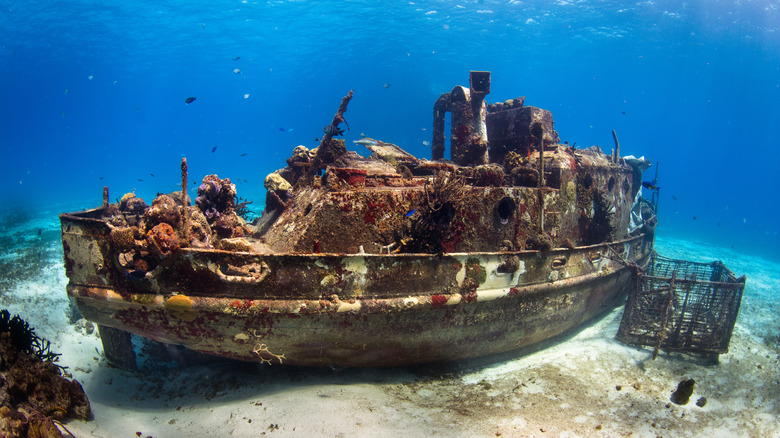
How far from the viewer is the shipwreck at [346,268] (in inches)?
151

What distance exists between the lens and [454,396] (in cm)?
438

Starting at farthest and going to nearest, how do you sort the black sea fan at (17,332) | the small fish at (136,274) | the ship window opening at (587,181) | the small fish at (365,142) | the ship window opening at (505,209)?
the ship window opening at (587,181), the small fish at (365,142), the ship window opening at (505,209), the small fish at (136,274), the black sea fan at (17,332)

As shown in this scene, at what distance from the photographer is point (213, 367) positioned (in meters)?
4.88

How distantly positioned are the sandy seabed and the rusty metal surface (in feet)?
1.37

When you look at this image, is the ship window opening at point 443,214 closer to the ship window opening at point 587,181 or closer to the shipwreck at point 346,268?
the shipwreck at point 346,268

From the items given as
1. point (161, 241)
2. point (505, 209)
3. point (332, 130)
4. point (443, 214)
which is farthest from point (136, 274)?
point (505, 209)

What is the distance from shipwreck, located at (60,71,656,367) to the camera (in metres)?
3.84

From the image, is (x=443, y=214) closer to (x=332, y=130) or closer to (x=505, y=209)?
(x=505, y=209)

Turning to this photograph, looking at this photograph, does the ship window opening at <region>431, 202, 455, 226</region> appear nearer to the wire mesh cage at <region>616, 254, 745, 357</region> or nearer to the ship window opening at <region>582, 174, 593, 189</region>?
the wire mesh cage at <region>616, 254, 745, 357</region>

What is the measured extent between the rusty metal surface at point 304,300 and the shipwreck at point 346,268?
0.6 inches

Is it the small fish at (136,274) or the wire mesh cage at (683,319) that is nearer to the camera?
the small fish at (136,274)

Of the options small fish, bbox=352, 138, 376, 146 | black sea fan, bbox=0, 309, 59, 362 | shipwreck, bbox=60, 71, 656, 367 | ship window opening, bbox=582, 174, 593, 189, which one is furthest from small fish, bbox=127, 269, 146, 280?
ship window opening, bbox=582, 174, 593, 189

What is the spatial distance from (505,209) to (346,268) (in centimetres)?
293

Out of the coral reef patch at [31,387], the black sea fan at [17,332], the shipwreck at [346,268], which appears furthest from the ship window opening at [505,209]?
the black sea fan at [17,332]
